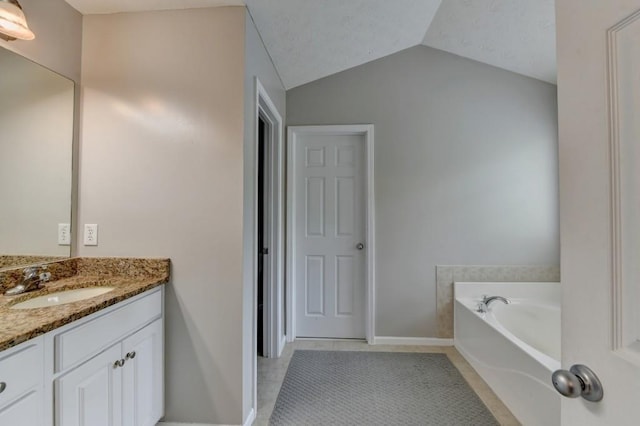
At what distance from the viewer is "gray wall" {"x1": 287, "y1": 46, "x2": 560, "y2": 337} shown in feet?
9.26

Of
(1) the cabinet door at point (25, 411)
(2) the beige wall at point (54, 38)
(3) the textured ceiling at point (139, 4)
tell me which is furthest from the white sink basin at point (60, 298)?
(3) the textured ceiling at point (139, 4)

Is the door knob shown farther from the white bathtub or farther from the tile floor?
the tile floor

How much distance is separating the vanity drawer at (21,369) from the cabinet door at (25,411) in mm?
23

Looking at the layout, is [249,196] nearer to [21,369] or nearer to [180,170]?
[180,170]

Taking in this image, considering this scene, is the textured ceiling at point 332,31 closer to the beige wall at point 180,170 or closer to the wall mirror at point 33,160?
the beige wall at point 180,170

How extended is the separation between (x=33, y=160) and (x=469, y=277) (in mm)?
3242

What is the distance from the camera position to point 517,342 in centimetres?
187

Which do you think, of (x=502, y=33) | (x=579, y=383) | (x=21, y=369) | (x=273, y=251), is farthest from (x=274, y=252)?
(x=502, y=33)

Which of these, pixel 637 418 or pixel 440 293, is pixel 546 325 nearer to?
pixel 440 293

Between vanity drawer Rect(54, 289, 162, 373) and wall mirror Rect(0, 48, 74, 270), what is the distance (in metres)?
0.60

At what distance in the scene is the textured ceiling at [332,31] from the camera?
6.17 ft

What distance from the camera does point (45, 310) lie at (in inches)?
43.4

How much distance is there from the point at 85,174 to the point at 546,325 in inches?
140

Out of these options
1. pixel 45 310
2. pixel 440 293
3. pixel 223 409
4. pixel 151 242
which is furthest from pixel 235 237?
pixel 440 293
